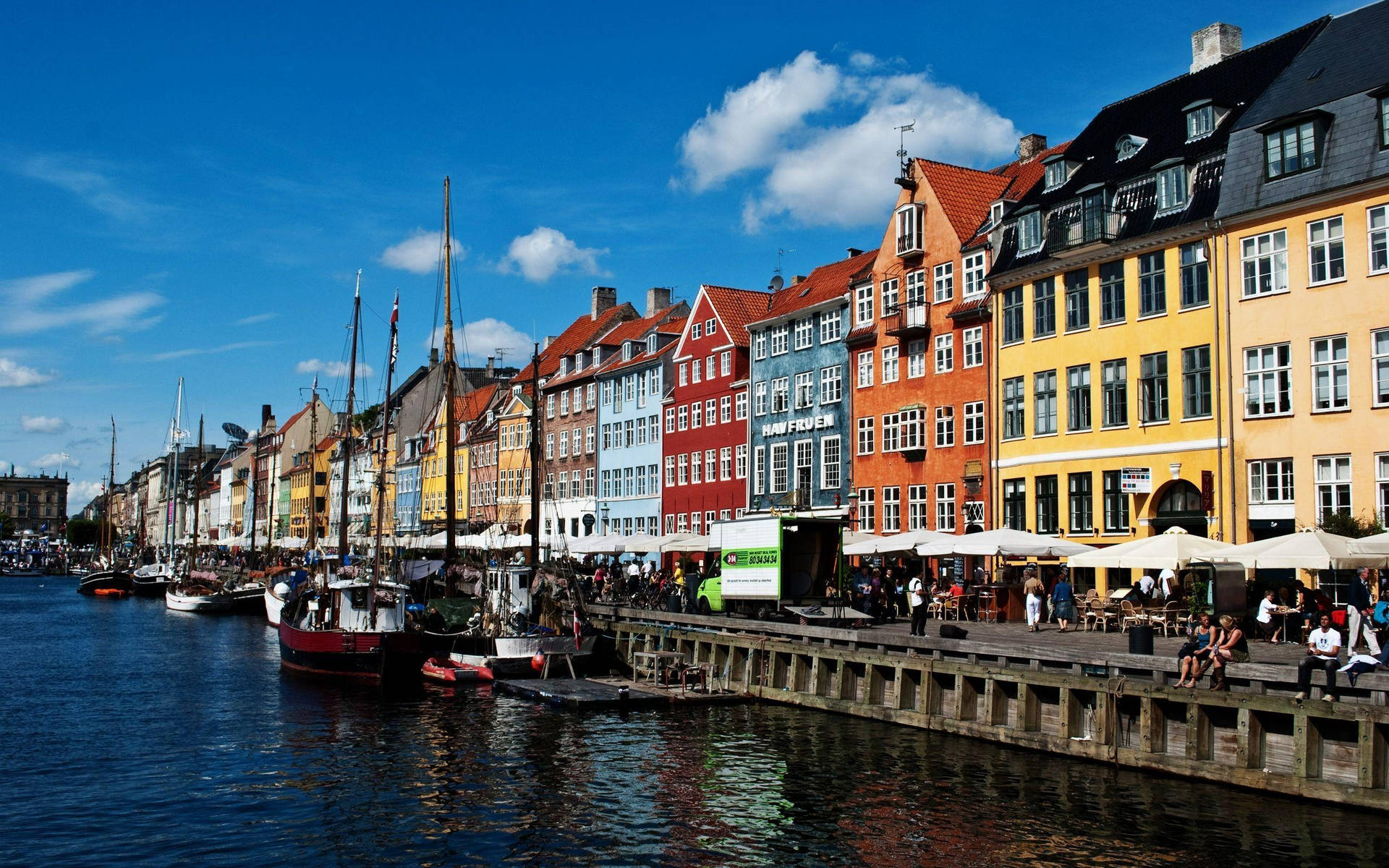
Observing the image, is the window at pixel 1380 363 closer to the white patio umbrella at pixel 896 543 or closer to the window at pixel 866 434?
the white patio umbrella at pixel 896 543

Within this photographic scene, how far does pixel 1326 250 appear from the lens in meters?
37.2

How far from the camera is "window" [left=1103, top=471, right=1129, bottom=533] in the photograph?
4303 cm

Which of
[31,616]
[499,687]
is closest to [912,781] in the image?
[499,687]

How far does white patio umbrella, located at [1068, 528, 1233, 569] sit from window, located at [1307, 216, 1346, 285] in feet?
32.2

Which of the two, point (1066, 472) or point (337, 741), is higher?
point (1066, 472)

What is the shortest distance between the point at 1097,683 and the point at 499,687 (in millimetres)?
19743

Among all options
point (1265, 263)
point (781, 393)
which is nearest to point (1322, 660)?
point (1265, 263)

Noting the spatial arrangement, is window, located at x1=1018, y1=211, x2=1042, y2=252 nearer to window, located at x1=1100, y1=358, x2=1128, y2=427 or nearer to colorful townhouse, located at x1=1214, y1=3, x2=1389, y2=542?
window, located at x1=1100, y1=358, x2=1128, y2=427

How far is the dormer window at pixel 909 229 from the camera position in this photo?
54.1m

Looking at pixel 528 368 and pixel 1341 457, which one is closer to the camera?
pixel 1341 457

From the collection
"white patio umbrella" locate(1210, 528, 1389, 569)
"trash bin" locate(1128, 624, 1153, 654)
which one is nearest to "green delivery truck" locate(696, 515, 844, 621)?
"white patio umbrella" locate(1210, 528, 1389, 569)

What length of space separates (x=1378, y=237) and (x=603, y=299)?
6795 cm

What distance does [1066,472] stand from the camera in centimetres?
4553

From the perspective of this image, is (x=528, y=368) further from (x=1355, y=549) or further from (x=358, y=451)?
(x=1355, y=549)
